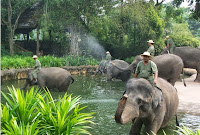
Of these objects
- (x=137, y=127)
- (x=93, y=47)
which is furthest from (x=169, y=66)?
(x=93, y=47)

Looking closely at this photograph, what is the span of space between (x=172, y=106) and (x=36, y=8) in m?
23.7

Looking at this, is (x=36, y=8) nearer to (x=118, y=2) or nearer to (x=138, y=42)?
(x=118, y=2)

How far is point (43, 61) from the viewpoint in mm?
21984

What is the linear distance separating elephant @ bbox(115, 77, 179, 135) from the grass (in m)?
13.2

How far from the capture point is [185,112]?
9602 mm

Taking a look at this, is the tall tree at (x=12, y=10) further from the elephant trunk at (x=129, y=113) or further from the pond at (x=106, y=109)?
the elephant trunk at (x=129, y=113)

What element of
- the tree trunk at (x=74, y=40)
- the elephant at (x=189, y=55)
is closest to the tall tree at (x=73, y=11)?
the tree trunk at (x=74, y=40)

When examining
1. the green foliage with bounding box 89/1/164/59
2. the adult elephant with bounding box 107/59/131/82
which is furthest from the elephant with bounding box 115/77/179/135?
the green foliage with bounding box 89/1/164/59

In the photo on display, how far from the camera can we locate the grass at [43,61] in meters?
18.9

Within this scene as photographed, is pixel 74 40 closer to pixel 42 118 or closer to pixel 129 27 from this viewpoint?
pixel 129 27

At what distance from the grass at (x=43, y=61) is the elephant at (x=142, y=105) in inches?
521

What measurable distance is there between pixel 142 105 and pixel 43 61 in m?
16.9

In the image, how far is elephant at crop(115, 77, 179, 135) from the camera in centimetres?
543

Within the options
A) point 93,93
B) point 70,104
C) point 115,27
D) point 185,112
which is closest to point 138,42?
point 115,27
